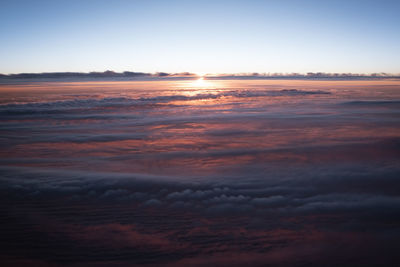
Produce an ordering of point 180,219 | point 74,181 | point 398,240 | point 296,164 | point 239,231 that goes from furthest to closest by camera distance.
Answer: point 296,164 → point 74,181 → point 180,219 → point 239,231 → point 398,240

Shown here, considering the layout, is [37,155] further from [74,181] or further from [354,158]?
[354,158]

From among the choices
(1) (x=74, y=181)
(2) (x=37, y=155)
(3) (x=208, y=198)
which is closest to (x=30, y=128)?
Result: (2) (x=37, y=155)

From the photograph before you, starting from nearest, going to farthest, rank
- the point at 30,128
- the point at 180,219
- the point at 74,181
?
1. the point at 180,219
2. the point at 74,181
3. the point at 30,128

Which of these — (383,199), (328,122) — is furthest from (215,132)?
(383,199)

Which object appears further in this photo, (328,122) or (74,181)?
(328,122)

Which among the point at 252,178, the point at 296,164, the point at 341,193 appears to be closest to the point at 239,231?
the point at 252,178

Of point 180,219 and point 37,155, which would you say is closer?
point 180,219

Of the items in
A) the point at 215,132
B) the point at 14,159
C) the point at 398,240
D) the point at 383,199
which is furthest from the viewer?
the point at 215,132

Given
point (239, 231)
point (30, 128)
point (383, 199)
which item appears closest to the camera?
point (239, 231)

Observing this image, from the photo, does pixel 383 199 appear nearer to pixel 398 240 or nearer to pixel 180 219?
pixel 398 240
